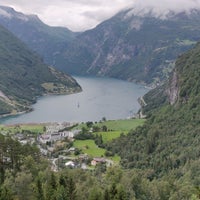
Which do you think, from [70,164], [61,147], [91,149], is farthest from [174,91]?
[70,164]

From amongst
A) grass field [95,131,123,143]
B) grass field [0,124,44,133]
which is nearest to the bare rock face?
grass field [95,131,123,143]

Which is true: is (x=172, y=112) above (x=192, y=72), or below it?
below

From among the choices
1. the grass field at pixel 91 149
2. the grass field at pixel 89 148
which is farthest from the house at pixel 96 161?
the grass field at pixel 89 148

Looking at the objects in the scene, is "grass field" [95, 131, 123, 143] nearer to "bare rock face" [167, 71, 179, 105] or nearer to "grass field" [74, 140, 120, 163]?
"grass field" [74, 140, 120, 163]

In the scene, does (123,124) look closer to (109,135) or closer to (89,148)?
(109,135)

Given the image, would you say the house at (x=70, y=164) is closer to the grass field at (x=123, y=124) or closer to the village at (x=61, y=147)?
the village at (x=61, y=147)

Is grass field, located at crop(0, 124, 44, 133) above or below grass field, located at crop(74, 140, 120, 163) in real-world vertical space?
above

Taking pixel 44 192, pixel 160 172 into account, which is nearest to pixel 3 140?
pixel 44 192

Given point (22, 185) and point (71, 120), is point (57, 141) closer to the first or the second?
point (71, 120)
